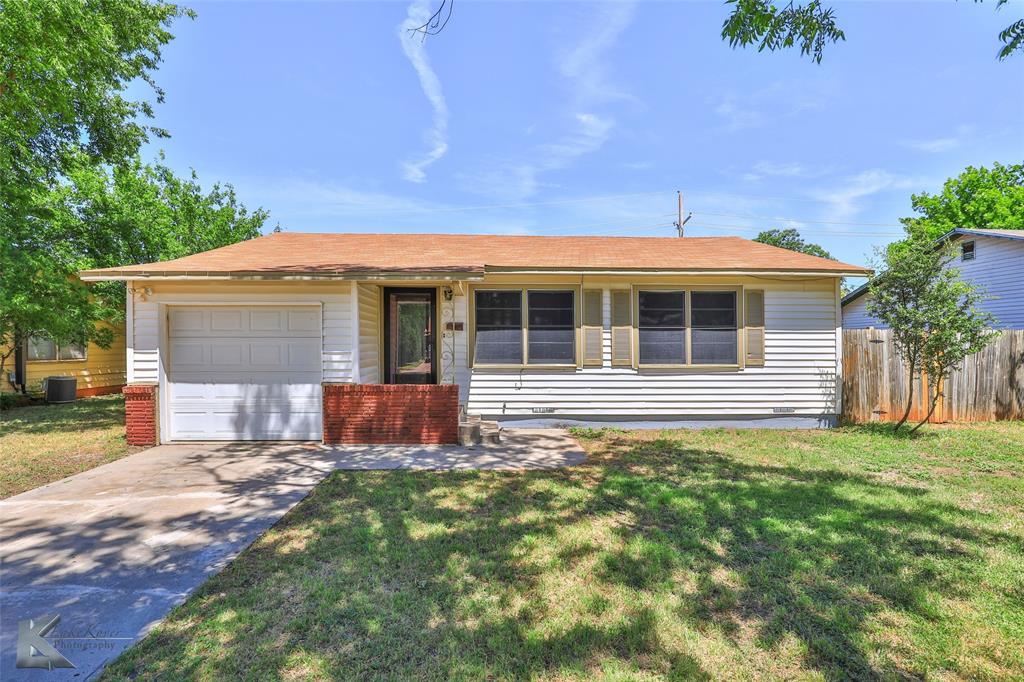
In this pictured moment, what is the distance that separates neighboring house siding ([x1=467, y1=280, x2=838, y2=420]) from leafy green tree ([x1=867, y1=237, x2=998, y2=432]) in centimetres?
98

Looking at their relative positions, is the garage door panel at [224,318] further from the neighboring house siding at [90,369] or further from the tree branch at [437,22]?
the neighboring house siding at [90,369]

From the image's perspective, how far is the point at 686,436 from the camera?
7414 millimetres

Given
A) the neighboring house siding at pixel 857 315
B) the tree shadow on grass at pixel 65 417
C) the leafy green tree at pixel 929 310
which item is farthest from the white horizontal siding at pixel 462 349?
the neighboring house siding at pixel 857 315

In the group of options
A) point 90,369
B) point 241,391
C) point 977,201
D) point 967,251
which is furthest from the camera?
point 977,201

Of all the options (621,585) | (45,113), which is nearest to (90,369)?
(45,113)

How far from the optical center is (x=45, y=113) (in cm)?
850

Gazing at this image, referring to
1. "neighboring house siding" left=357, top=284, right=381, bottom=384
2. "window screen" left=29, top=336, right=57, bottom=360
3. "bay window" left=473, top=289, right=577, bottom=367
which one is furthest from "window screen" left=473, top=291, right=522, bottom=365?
"window screen" left=29, top=336, right=57, bottom=360

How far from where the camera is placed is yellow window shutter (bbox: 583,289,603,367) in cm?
799

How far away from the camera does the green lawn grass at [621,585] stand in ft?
7.25

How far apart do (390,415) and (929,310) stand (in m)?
9.03

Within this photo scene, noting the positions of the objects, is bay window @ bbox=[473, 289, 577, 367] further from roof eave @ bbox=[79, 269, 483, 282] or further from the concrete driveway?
the concrete driveway

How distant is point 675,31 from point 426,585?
26.6ft

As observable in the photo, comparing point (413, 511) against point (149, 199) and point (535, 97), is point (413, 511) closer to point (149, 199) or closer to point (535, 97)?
point (535, 97)

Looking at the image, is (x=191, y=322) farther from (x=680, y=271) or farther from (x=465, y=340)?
(x=680, y=271)
